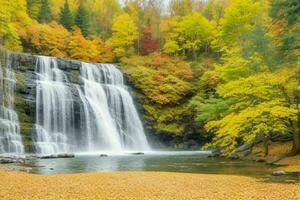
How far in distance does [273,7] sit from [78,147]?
63.7 ft

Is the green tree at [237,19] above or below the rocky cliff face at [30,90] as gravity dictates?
above

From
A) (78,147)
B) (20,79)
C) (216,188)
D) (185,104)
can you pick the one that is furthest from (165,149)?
(216,188)

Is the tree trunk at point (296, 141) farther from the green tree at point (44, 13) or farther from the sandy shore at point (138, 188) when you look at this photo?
the green tree at point (44, 13)

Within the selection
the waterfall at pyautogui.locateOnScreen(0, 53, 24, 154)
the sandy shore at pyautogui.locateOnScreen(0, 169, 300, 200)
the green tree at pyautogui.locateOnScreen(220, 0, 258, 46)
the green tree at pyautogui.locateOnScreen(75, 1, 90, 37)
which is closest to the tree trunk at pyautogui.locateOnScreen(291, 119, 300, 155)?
the sandy shore at pyautogui.locateOnScreen(0, 169, 300, 200)

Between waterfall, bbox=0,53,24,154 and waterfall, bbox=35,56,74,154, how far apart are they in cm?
168

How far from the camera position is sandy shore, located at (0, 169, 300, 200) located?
11780mm

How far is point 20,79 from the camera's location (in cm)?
3550

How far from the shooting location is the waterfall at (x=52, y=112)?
1304 inches

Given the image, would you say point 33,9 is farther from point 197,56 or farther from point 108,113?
point 108,113

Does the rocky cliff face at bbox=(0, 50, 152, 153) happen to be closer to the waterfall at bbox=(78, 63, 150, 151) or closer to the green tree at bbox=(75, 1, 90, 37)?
the waterfall at bbox=(78, 63, 150, 151)

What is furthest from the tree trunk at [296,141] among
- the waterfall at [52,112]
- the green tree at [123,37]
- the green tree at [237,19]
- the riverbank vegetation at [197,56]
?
the green tree at [123,37]

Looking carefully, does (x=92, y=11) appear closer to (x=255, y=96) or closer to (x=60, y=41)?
(x=60, y=41)

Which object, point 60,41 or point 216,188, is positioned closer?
point 216,188

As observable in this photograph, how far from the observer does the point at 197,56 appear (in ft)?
195
